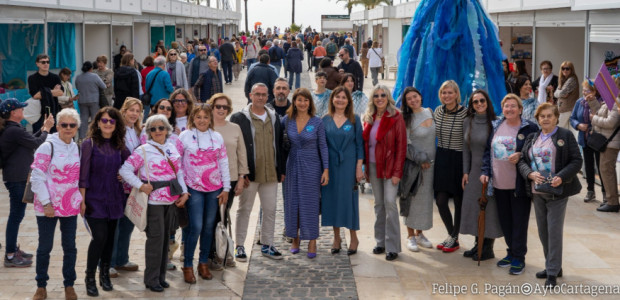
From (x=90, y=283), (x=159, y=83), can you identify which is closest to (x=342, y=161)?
(x=90, y=283)

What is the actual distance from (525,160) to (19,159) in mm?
4468

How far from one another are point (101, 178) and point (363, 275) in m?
2.47

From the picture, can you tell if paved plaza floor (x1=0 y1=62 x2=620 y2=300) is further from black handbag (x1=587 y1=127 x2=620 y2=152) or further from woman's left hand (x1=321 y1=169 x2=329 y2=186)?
black handbag (x1=587 y1=127 x2=620 y2=152)

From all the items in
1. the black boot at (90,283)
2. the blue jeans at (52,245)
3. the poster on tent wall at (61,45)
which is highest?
the poster on tent wall at (61,45)

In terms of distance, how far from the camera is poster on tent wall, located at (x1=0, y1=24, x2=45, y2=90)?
43.3 feet

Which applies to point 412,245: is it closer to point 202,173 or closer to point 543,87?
point 202,173

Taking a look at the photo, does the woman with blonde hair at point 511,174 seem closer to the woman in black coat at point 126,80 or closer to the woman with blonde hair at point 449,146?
the woman with blonde hair at point 449,146

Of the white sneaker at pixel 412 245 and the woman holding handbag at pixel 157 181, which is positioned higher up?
the woman holding handbag at pixel 157 181

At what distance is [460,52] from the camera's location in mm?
9555

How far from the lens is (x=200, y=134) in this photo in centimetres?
663

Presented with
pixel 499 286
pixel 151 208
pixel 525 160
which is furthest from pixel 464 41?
pixel 151 208

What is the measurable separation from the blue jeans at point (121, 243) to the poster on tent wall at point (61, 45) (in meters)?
8.82

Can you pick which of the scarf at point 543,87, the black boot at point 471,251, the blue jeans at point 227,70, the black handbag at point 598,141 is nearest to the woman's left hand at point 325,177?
the black boot at point 471,251

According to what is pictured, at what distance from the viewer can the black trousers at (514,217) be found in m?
6.88
